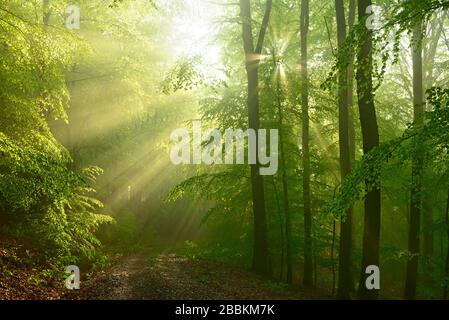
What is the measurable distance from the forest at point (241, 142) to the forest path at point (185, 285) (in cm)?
8

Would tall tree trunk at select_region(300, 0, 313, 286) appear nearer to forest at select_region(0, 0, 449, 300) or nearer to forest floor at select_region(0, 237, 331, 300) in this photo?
forest at select_region(0, 0, 449, 300)

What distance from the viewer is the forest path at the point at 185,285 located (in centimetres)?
1001

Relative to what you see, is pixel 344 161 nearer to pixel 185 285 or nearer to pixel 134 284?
pixel 185 285

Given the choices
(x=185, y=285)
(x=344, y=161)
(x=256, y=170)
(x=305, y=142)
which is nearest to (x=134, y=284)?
(x=185, y=285)

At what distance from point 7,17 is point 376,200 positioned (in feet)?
30.6

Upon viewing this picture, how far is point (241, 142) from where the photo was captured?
15172mm

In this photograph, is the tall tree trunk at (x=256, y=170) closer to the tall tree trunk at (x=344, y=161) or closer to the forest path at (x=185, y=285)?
the forest path at (x=185, y=285)

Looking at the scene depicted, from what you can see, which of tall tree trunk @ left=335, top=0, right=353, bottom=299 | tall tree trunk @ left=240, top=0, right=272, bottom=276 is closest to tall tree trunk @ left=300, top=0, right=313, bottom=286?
tall tree trunk @ left=240, top=0, right=272, bottom=276

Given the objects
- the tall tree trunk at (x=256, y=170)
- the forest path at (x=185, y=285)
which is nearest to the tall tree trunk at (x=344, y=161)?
the forest path at (x=185, y=285)

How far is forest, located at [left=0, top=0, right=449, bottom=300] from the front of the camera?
8.96 metres

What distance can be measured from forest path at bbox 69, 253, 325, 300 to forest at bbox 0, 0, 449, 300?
8 centimetres
